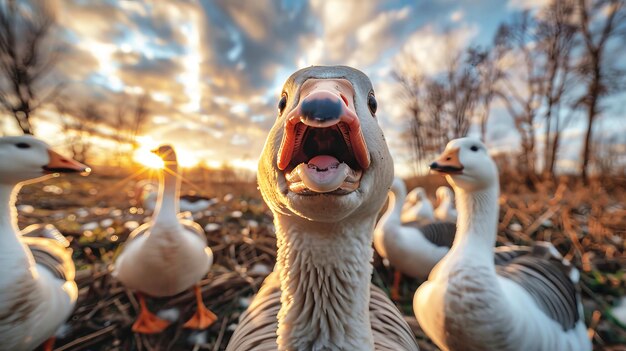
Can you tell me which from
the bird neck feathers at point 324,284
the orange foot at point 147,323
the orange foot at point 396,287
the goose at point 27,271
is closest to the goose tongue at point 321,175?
the bird neck feathers at point 324,284

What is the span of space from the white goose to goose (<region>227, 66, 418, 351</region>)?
A: 2.92m

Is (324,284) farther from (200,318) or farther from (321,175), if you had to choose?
(200,318)

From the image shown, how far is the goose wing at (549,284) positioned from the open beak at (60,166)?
12.7 feet

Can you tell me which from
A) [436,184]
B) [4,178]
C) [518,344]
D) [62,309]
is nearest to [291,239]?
[518,344]

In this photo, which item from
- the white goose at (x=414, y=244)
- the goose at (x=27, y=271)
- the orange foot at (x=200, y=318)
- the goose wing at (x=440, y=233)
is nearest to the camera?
the goose at (x=27, y=271)

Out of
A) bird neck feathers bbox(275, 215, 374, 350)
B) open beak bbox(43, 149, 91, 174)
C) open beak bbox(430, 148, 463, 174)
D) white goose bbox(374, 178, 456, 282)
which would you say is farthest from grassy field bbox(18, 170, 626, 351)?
bird neck feathers bbox(275, 215, 374, 350)

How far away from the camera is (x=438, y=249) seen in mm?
3721

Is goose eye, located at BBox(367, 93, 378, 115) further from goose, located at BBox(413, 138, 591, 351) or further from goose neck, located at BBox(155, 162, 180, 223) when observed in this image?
goose neck, located at BBox(155, 162, 180, 223)

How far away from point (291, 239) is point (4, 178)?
8.24 ft

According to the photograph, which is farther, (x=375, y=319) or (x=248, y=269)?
(x=248, y=269)

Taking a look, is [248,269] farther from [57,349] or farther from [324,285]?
[324,285]

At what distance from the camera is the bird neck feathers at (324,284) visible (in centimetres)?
101

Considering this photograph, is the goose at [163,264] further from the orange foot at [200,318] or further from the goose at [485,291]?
the goose at [485,291]

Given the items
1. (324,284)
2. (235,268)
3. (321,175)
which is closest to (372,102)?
(321,175)
